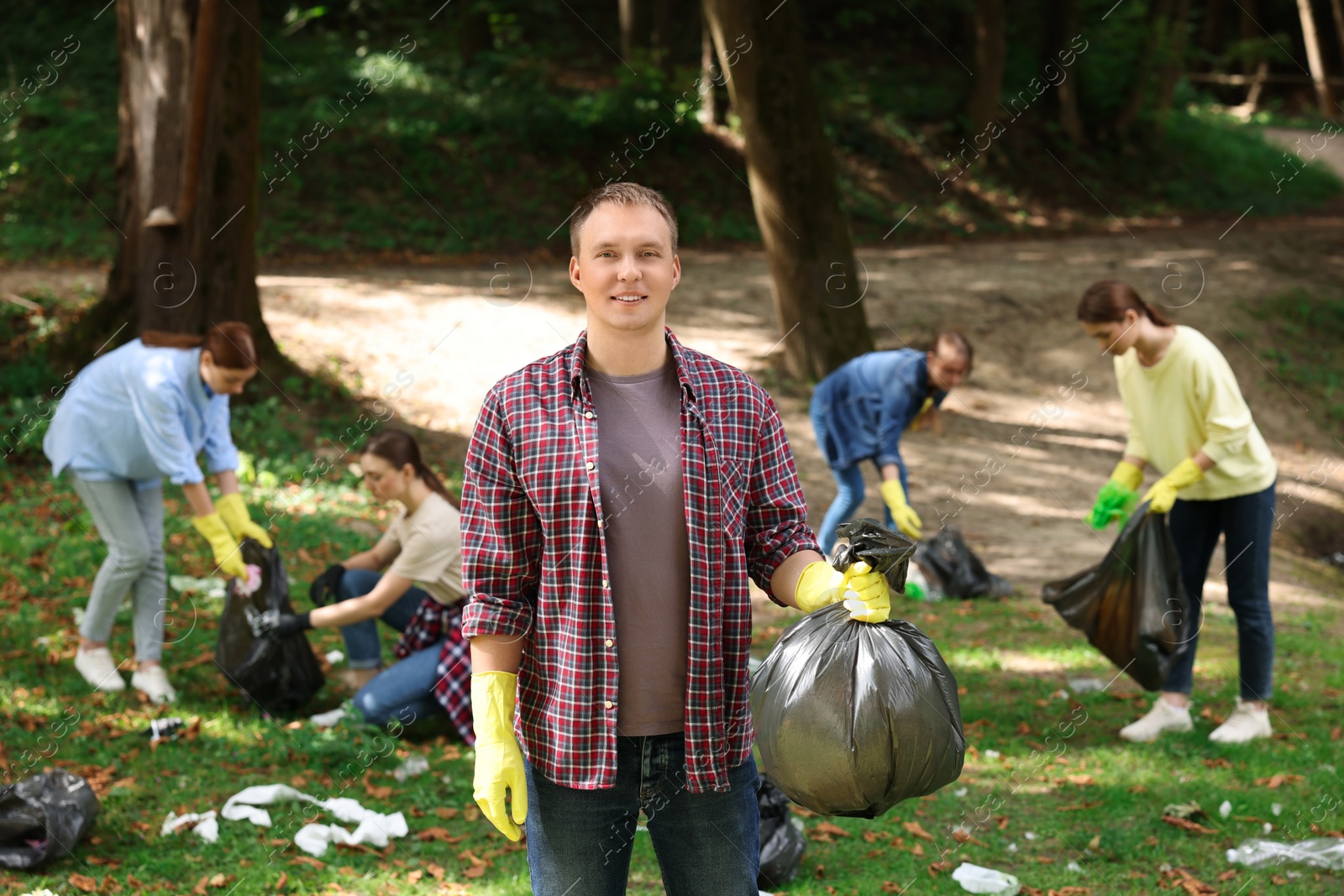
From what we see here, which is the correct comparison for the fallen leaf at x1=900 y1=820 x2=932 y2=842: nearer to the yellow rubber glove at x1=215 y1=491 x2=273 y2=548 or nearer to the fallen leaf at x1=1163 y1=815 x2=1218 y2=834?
the fallen leaf at x1=1163 y1=815 x2=1218 y2=834

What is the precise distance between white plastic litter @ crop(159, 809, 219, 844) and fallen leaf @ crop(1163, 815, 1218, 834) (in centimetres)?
312

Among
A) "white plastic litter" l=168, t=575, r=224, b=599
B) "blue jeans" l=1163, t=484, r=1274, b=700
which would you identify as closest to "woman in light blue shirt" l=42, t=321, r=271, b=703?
"white plastic litter" l=168, t=575, r=224, b=599

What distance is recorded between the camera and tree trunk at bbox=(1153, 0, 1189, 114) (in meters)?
19.3

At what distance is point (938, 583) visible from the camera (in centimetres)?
657

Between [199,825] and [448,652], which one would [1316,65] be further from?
[199,825]

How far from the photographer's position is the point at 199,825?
3732mm

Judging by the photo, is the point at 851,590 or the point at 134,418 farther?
the point at 134,418

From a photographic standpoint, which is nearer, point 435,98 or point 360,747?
point 360,747

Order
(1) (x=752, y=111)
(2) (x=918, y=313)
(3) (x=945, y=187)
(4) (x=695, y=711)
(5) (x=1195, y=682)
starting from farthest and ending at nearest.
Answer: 1. (3) (x=945, y=187)
2. (2) (x=918, y=313)
3. (1) (x=752, y=111)
4. (5) (x=1195, y=682)
5. (4) (x=695, y=711)

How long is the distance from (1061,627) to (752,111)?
17.6ft

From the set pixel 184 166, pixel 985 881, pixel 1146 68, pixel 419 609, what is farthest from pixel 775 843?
pixel 1146 68

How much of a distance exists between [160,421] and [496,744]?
3092 mm

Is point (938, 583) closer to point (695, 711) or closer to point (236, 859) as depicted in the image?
point (236, 859)

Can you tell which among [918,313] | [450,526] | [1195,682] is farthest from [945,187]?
[450,526]
